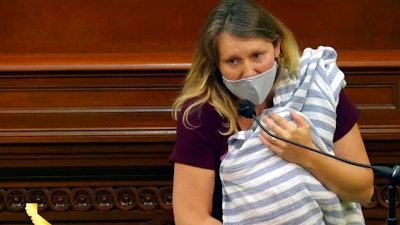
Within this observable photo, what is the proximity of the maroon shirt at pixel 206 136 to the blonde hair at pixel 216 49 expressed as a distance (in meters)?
0.02

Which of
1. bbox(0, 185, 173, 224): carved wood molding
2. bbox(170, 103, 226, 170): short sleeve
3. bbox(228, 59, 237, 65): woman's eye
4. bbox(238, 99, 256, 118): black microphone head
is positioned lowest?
bbox(0, 185, 173, 224): carved wood molding

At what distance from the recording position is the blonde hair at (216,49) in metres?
1.79

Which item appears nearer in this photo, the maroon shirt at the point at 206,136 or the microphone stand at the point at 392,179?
the microphone stand at the point at 392,179

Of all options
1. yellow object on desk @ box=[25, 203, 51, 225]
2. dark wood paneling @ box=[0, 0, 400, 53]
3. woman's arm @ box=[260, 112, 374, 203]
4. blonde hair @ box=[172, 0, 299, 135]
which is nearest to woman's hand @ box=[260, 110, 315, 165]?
woman's arm @ box=[260, 112, 374, 203]

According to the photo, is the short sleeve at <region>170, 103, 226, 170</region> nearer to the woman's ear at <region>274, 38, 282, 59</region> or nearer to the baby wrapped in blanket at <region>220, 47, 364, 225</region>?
the baby wrapped in blanket at <region>220, 47, 364, 225</region>

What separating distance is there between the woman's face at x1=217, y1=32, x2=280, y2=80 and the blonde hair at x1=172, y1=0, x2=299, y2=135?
0.05ft

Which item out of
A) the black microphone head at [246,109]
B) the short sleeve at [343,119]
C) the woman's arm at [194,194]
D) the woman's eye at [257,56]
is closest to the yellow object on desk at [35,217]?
the woman's arm at [194,194]

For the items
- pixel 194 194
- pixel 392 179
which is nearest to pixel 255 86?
pixel 194 194

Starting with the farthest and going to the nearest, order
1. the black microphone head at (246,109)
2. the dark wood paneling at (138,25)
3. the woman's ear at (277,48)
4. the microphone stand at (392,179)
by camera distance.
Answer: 1. the dark wood paneling at (138,25)
2. the woman's ear at (277,48)
3. the black microphone head at (246,109)
4. the microphone stand at (392,179)

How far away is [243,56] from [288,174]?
0.93 ft

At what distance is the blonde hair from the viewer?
1789mm

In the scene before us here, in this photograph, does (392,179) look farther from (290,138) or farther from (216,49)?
(216,49)

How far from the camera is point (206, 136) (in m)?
1.85

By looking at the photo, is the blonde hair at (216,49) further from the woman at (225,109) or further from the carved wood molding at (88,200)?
the carved wood molding at (88,200)
